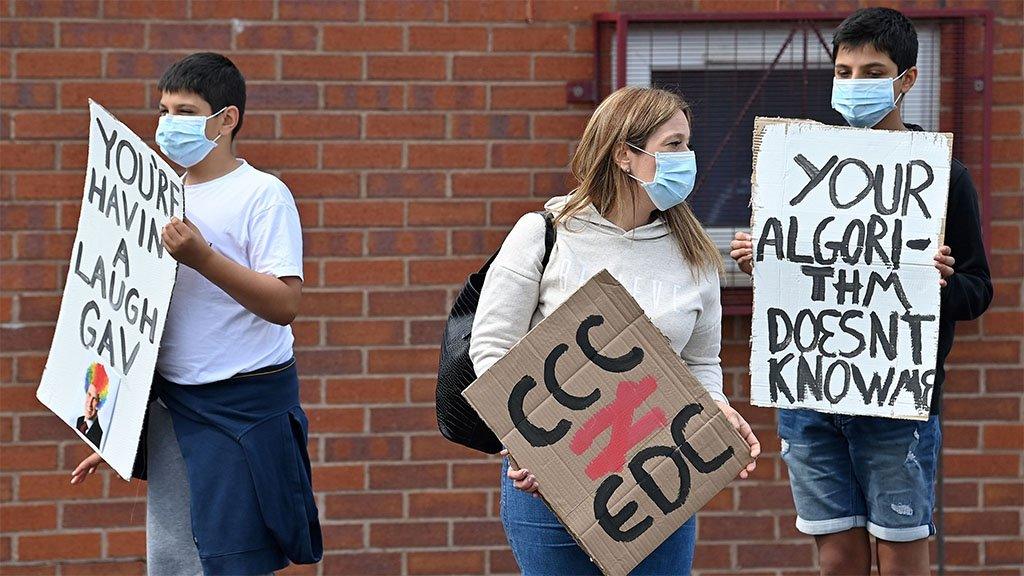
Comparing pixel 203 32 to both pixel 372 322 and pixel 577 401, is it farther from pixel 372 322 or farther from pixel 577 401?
pixel 577 401

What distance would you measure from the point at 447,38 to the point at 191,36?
2.94 feet

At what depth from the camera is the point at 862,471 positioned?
366 centimetres

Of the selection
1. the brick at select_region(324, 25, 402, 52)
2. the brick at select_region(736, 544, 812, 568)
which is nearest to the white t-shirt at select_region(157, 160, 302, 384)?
the brick at select_region(324, 25, 402, 52)

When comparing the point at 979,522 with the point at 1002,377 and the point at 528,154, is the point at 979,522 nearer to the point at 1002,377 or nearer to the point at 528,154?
the point at 1002,377

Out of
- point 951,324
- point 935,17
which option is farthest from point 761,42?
point 951,324

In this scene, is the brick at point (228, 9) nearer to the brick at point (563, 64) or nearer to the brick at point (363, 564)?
the brick at point (563, 64)

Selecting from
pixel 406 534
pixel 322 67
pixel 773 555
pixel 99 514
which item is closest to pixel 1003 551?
pixel 773 555

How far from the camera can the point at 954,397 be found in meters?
4.99

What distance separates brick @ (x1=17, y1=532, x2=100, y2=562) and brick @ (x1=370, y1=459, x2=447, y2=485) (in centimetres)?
102

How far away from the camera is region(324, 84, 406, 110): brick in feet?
15.9

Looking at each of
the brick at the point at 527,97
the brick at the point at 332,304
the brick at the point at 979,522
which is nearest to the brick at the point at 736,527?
the brick at the point at 979,522

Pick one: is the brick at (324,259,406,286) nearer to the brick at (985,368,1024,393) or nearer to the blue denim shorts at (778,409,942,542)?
the blue denim shorts at (778,409,942,542)

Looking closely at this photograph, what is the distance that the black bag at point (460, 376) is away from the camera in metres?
3.15

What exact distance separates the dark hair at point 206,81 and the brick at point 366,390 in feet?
5.08
